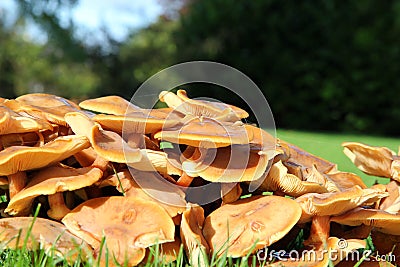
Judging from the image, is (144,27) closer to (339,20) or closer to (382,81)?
(339,20)

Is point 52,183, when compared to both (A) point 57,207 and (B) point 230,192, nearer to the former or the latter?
(A) point 57,207

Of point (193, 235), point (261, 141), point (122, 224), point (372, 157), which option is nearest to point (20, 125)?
point (122, 224)

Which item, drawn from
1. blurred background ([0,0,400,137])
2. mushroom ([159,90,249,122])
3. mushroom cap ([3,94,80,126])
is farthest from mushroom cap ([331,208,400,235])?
blurred background ([0,0,400,137])

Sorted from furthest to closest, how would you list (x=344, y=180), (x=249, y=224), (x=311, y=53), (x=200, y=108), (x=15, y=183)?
(x=311, y=53) → (x=344, y=180) → (x=200, y=108) → (x=15, y=183) → (x=249, y=224)

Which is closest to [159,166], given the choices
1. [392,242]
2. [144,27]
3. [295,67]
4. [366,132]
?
[392,242]

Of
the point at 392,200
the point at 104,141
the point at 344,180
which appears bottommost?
the point at 392,200

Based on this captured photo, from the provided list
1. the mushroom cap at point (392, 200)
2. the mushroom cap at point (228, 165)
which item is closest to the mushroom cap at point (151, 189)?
the mushroom cap at point (228, 165)

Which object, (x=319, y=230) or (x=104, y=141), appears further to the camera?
(x=319, y=230)
